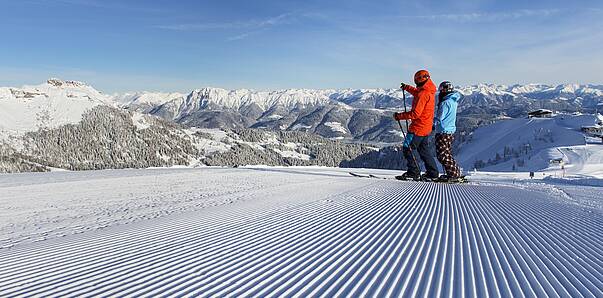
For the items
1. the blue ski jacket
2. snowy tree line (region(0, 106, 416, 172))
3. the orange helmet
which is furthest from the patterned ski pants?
snowy tree line (region(0, 106, 416, 172))

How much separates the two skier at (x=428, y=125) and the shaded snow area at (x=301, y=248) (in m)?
5.93

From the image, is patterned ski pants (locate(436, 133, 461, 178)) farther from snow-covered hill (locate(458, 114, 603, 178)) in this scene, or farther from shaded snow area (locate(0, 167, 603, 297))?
snow-covered hill (locate(458, 114, 603, 178))

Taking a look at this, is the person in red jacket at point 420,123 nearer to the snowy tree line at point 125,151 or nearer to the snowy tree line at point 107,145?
the snowy tree line at point 125,151

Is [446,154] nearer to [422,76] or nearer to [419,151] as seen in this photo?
[419,151]

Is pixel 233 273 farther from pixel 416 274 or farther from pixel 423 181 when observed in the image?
pixel 423 181

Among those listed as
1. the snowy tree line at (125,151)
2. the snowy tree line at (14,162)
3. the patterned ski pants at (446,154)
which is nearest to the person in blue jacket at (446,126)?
the patterned ski pants at (446,154)

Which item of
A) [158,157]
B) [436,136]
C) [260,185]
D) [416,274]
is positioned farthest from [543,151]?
[158,157]

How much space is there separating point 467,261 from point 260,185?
30.4ft

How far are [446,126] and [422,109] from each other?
1596mm

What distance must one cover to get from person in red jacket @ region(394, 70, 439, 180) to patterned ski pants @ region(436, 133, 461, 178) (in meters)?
0.42

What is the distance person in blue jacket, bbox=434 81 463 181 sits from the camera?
602 inches

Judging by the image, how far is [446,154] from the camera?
15.6 m

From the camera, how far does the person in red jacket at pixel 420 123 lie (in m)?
14.5

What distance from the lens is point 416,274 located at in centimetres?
392
